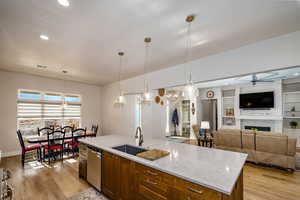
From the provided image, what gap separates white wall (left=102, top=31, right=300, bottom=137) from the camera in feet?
7.83

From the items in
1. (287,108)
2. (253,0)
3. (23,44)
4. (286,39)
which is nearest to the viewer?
(253,0)

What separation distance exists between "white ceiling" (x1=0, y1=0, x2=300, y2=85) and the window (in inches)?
87.8

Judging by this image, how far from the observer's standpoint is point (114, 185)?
86.6 inches

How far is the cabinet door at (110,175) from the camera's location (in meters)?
2.16

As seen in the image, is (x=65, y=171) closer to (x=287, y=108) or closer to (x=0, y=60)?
(x=0, y=60)

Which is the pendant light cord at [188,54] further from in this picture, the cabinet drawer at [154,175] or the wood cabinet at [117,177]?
the wood cabinet at [117,177]

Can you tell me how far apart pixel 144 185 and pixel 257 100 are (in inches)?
266

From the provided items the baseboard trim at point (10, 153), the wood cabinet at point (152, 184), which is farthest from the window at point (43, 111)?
the wood cabinet at point (152, 184)

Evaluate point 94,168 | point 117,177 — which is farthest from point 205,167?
point 94,168

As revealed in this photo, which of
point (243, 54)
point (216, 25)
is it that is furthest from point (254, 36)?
point (216, 25)

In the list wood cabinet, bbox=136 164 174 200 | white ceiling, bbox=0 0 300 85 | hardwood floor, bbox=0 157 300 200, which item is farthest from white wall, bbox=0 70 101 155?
wood cabinet, bbox=136 164 174 200

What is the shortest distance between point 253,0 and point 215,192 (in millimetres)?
2174

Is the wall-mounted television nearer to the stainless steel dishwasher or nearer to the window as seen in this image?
the stainless steel dishwasher

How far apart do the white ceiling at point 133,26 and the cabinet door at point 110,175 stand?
6.99ft
